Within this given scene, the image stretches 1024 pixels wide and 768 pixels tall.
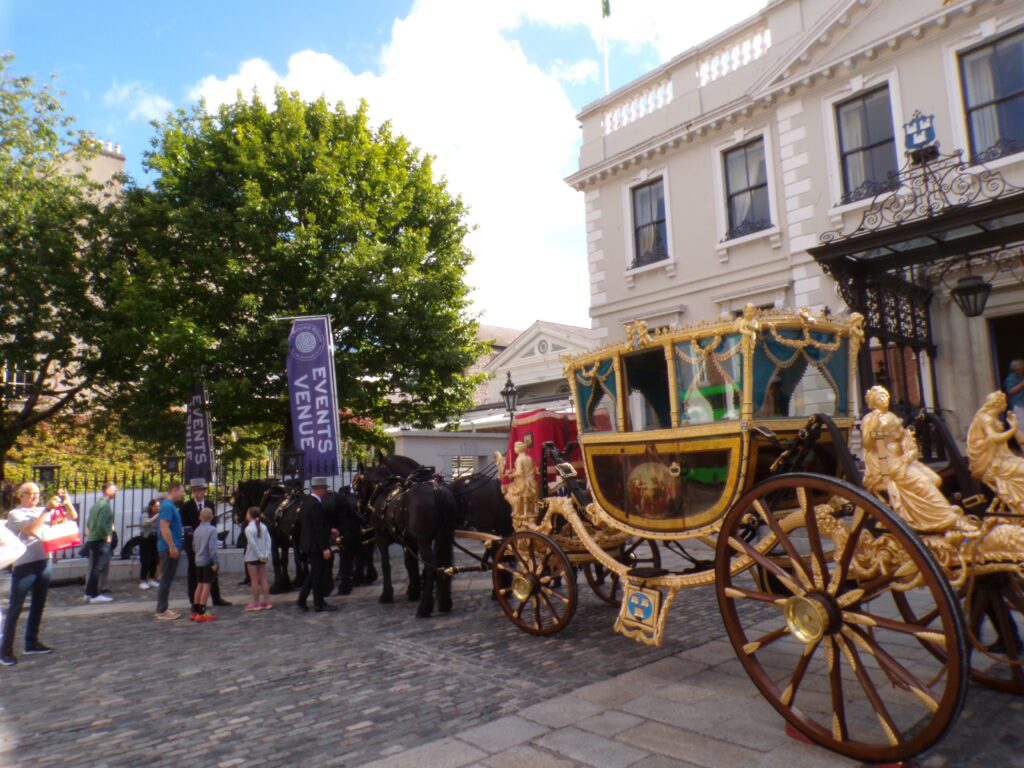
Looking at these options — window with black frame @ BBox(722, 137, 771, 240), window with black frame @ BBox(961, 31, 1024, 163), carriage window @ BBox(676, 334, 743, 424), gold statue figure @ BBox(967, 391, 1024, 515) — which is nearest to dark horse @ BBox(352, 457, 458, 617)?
carriage window @ BBox(676, 334, 743, 424)

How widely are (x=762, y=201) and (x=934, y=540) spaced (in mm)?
11232

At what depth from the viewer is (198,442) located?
1487 centimetres

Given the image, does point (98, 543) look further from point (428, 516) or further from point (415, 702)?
point (415, 702)

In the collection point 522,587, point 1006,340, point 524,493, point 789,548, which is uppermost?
point 1006,340

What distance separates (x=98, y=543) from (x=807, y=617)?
1015 centimetres

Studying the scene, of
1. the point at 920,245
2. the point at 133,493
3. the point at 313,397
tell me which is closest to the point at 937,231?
the point at 920,245

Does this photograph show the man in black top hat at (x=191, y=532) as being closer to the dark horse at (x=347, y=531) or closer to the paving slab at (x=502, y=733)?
the dark horse at (x=347, y=531)

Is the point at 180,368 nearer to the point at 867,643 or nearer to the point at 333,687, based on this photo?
the point at 333,687

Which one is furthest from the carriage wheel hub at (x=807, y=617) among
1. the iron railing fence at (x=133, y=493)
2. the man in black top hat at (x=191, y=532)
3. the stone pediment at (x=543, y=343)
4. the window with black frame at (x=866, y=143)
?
the stone pediment at (x=543, y=343)

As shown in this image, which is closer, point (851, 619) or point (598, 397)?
point (851, 619)

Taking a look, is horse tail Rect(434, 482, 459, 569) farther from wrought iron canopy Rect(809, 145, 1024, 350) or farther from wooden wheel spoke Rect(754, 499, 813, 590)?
wrought iron canopy Rect(809, 145, 1024, 350)

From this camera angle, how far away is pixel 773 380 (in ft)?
16.3

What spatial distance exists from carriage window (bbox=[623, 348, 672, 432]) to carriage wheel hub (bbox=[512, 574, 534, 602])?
209 cm

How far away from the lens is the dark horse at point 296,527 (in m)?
10.0
